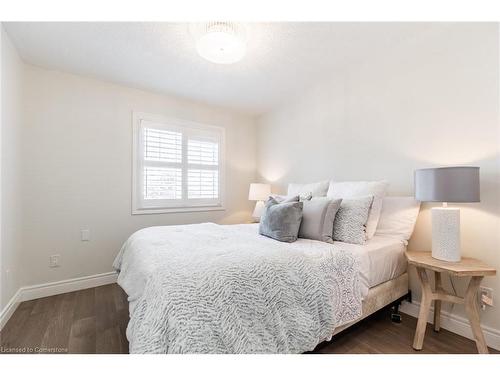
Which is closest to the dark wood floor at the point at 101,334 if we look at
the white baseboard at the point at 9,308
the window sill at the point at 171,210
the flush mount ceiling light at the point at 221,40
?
the white baseboard at the point at 9,308

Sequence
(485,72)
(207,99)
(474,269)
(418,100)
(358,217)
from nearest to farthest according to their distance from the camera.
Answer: (474,269) → (485,72) → (358,217) → (418,100) → (207,99)

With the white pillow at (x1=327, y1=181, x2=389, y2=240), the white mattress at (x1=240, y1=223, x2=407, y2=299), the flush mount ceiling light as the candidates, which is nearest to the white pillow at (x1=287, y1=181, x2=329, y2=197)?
the white pillow at (x1=327, y1=181, x2=389, y2=240)

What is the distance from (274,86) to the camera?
9.84 ft

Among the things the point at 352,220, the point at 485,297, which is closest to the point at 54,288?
the point at 352,220

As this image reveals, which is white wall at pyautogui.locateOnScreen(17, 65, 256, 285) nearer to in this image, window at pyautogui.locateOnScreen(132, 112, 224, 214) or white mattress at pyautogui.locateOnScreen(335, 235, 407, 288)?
window at pyautogui.locateOnScreen(132, 112, 224, 214)

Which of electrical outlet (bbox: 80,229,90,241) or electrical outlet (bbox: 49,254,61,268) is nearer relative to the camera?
electrical outlet (bbox: 49,254,61,268)

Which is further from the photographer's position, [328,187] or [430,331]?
[328,187]

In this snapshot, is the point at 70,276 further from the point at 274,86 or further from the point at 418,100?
the point at 418,100

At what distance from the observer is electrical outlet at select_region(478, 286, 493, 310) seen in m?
1.62

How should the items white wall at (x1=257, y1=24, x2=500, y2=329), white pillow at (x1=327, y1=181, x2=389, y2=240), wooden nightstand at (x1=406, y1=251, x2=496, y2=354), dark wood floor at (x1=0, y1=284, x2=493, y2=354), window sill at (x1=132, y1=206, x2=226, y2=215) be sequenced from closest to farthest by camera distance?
wooden nightstand at (x1=406, y1=251, x2=496, y2=354), dark wood floor at (x1=0, y1=284, x2=493, y2=354), white wall at (x1=257, y1=24, x2=500, y2=329), white pillow at (x1=327, y1=181, x2=389, y2=240), window sill at (x1=132, y1=206, x2=226, y2=215)

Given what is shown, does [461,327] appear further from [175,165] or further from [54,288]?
[54,288]

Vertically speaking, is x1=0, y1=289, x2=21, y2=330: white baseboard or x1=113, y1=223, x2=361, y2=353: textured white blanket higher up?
x1=113, y1=223, x2=361, y2=353: textured white blanket

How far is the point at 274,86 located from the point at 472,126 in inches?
80.4

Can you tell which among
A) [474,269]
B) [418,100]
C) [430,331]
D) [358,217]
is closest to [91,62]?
[358,217]
